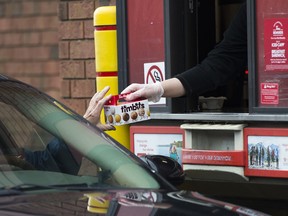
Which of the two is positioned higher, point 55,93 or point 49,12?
point 49,12

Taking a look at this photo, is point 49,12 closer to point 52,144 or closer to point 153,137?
point 153,137

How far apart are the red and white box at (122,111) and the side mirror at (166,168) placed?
87 centimetres

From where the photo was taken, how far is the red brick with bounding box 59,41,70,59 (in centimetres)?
852

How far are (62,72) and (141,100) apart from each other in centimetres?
370

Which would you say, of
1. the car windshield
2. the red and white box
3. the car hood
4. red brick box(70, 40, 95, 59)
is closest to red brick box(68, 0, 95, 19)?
red brick box(70, 40, 95, 59)

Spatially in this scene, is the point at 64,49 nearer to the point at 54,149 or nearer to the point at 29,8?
the point at 29,8

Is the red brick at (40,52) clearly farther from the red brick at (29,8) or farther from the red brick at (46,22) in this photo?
the red brick at (29,8)

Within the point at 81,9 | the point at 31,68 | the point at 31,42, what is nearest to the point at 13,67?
the point at 31,68

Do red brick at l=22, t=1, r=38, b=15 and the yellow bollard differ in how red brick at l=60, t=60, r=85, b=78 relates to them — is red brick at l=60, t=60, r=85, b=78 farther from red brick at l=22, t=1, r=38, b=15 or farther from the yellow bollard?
the yellow bollard

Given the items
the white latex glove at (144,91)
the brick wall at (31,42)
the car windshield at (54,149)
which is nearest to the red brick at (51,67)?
the brick wall at (31,42)

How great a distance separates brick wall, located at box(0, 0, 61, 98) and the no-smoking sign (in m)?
2.57

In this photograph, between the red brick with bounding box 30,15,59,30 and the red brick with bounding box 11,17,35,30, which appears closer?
the red brick with bounding box 30,15,59,30

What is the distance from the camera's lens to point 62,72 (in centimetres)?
860

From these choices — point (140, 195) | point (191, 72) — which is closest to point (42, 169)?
point (140, 195)
